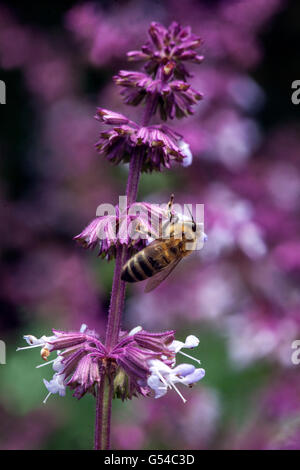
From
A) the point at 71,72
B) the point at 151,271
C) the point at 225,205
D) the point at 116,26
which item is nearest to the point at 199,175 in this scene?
the point at 225,205

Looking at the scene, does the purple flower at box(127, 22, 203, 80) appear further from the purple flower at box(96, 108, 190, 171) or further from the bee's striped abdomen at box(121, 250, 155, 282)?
the bee's striped abdomen at box(121, 250, 155, 282)

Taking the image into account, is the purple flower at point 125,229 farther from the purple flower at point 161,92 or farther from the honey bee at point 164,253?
the purple flower at point 161,92

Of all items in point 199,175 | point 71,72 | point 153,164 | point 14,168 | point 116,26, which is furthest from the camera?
point 14,168

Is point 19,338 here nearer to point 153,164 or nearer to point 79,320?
point 79,320

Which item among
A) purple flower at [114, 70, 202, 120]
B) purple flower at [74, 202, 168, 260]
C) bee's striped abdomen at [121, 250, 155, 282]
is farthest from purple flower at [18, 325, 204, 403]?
purple flower at [114, 70, 202, 120]

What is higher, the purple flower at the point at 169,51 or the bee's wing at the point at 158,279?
the purple flower at the point at 169,51

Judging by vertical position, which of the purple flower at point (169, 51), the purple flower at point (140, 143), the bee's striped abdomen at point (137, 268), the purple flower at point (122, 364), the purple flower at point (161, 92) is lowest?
the purple flower at point (122, 364)

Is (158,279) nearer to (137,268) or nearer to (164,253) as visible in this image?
(164,253)

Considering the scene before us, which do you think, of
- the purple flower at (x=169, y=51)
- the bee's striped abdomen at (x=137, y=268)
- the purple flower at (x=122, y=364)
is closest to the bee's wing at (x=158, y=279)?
the bee's striped abdomen at (x=137, y=268)
